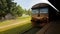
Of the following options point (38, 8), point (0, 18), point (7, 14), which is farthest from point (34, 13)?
point (7, 14)

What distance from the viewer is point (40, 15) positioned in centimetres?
1664

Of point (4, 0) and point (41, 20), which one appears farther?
point (4, 0)

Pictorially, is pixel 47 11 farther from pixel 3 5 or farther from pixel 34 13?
pixel 3 5

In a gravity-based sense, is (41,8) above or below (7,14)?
above

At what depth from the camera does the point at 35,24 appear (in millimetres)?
16484

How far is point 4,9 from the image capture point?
3488cm

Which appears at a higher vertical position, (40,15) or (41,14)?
(41,14)

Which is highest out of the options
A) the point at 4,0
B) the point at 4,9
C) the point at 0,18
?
the point at 4,0

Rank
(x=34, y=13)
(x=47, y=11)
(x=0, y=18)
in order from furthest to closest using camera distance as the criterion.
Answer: (x=0, y=18)
(x=34, y=13)
(x=47, y=11)

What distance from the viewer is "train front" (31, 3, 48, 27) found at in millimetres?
15992

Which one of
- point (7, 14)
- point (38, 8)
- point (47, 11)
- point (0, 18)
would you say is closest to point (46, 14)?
point (47, 11)

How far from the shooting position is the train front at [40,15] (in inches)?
630

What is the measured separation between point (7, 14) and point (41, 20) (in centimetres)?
2258

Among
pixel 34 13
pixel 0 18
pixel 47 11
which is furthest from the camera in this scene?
pixel 0 18
